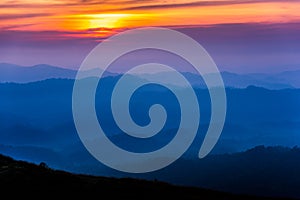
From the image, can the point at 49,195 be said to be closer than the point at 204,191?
Yes

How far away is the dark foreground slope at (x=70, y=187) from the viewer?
71000 mm

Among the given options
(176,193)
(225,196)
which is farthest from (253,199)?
(176,193)

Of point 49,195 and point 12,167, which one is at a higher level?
point 12,167

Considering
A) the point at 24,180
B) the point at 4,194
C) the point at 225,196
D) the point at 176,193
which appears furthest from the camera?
the point at 225,196

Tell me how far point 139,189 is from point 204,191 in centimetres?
1727

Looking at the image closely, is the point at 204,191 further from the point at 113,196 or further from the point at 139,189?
the point at 113,196

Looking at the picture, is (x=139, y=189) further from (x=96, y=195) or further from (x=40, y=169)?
(x=40, y=169)

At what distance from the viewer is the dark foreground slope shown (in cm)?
7100

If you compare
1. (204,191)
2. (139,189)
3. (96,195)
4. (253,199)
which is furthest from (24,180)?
(253,199)

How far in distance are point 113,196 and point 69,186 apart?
7.90 metres

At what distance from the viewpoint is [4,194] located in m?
68.2

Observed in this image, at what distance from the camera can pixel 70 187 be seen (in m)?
74.4

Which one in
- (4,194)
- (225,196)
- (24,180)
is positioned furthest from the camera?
(225,196)

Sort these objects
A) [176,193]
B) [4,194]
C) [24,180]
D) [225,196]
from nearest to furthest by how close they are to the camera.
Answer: [4,194] < [24,180] < [176,193] < [225,196]
